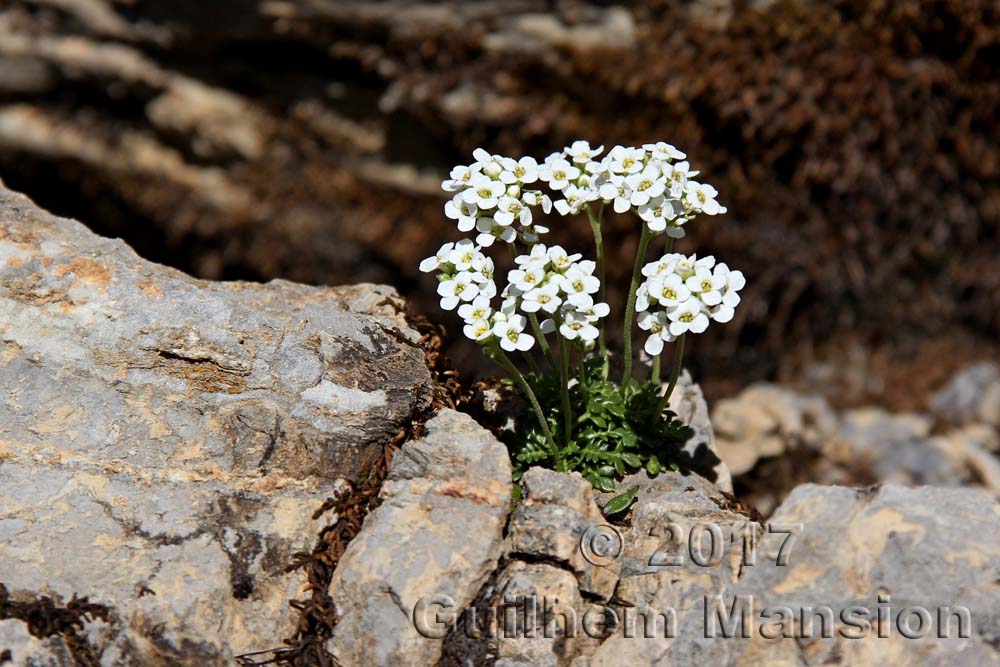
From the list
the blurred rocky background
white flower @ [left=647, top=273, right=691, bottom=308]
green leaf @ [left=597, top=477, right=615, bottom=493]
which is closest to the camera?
white flower @ [left=647, top=273, right=691, bottom=308]

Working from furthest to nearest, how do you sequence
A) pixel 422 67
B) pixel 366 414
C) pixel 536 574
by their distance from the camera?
1. pixel 422 67
2. pixel 366 414
3. pixel 536 574

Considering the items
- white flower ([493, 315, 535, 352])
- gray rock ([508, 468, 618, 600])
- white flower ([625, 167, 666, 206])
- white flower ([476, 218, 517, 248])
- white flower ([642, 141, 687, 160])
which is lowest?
gray rock ([508, 468, 618, 600])

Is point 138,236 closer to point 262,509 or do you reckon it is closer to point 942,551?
point 262,509

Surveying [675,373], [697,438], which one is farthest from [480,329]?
[697,438]

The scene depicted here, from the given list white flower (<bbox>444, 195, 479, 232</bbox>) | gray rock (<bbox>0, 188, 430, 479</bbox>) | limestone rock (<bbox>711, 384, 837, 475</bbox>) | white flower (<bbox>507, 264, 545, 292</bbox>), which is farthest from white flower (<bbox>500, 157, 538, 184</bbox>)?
limestone rock (<bbox>711, 384, 837, 475</bbox>)

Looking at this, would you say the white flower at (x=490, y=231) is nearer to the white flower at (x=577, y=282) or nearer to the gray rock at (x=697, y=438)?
the white flower at (x=577, y=282)

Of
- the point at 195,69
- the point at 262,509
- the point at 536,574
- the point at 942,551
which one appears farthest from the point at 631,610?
the point at 195,69

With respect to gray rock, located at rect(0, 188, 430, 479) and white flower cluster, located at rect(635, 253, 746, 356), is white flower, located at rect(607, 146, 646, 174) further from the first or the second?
gray rock, located at rect(0, 188, 430, 479)
